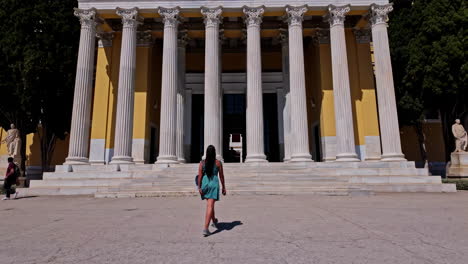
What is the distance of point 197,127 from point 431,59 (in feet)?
60.5

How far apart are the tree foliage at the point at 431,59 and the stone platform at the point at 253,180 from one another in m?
7.10

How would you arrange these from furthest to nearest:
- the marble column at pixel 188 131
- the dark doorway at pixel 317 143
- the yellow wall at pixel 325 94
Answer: the dark doorway at pixel 317 143 < the marble column at pixel 188 131 < the yellow wall at pixel 325 94

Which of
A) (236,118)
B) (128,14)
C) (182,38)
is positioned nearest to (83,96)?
(128,14)

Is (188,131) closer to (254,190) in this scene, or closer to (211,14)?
(211,14)

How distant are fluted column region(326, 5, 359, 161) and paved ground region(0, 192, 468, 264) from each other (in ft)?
30.5

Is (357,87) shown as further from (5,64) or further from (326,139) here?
(5,64)

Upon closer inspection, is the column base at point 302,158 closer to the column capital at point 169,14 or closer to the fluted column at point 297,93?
the fluted column at point 297,93

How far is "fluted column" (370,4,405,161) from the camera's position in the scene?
689 inches

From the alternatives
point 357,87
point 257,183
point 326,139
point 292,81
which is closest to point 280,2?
point 292,81

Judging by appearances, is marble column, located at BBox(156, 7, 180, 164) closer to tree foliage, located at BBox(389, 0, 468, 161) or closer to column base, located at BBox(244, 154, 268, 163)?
column base, located at BBox(244, 154, 268, 163)

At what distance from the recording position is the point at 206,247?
4.57 meters

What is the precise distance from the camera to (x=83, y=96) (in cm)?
1798

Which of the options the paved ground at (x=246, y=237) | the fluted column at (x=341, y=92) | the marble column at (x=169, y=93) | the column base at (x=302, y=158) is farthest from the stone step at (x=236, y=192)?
the fluted column at (x=341, y=92)

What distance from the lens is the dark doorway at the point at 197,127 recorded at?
2509 cm
